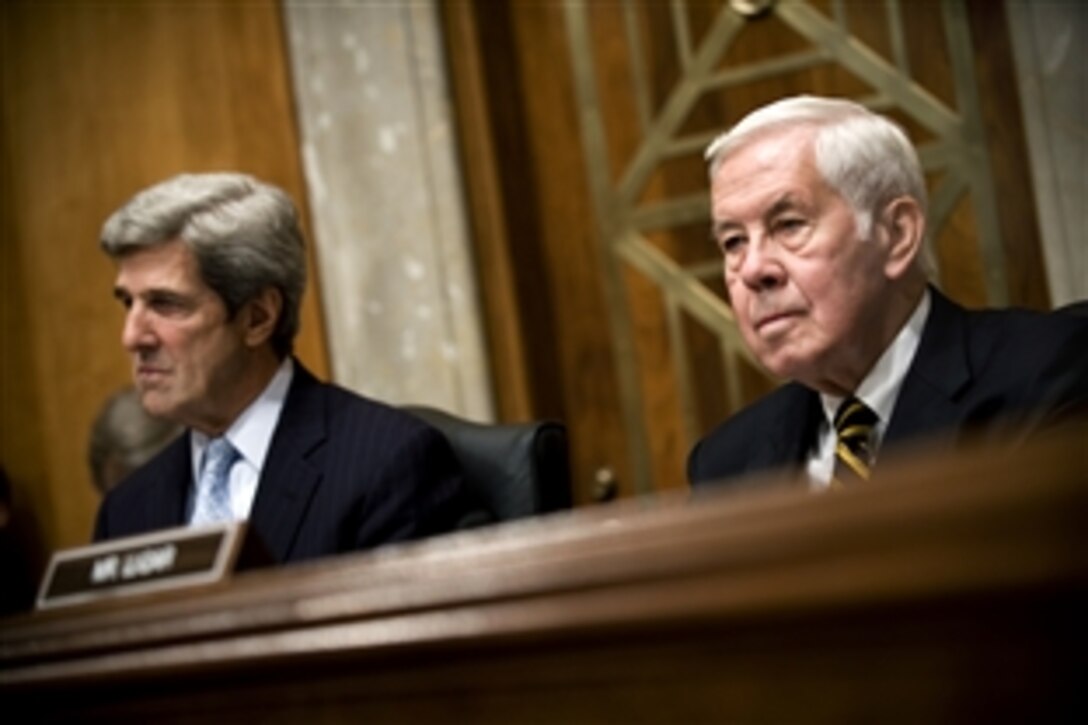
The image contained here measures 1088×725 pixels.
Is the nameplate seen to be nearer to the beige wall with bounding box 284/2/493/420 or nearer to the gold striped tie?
the gold striped tie

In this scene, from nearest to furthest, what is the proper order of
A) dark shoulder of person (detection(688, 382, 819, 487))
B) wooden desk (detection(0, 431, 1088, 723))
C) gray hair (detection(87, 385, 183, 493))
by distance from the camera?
1. wooden desk (detection(0, 431, 1088, 723))
2. dark shoulder of person (detection(688, 382, 819, 487))
3. gray hair (detection(87, 385, 183, 493))

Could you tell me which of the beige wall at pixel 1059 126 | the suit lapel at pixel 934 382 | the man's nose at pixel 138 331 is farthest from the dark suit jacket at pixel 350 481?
the beige wall at pixel 1059 126

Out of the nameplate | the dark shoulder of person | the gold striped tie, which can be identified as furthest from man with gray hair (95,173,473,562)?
the nameplate

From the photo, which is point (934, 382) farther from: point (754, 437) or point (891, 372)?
point (754, 437)

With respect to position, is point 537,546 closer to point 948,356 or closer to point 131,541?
point 131,541

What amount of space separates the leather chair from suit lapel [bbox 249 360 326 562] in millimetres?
231

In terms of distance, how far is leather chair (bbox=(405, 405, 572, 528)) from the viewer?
2.43m

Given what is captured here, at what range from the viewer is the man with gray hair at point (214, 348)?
103 inches

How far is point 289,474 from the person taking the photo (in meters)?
2.45

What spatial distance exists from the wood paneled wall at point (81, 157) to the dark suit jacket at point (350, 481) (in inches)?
79.6

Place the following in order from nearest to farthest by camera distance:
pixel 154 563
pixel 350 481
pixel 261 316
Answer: pixel 154 563
pixel 350 481
pixel 261 316

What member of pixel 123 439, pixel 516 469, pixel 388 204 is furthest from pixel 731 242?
pixel 123 439

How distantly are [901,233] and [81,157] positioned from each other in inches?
128

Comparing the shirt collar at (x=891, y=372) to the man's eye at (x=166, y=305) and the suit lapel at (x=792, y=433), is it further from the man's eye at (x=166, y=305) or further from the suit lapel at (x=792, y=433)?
the man's eye at (x=166, y=305)
